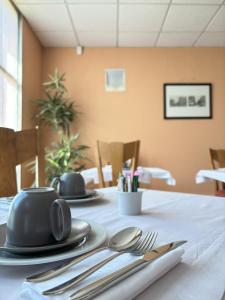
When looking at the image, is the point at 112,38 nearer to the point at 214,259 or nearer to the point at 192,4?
the point at 192,4

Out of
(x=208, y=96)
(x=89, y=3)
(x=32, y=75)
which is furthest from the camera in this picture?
(x=208, y=96)

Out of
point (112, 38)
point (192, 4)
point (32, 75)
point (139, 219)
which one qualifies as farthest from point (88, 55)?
point (139, 219)

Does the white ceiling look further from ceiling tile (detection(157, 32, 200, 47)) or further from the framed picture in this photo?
the framed picture

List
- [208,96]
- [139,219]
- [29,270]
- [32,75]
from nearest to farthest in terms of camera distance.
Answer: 1. [29,270]
2. [139,219]
3. [32,75]
4. [208,96]

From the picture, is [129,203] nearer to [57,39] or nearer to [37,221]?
[37,221]

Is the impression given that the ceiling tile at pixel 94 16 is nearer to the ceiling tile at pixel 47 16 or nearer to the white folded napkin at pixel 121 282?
the ceiling tile at pixel 47 16

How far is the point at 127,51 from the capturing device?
4.14m

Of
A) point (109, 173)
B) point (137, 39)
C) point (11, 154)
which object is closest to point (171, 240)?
point (11, 154)

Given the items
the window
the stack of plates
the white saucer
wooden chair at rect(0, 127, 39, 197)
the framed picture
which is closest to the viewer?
the white saucer

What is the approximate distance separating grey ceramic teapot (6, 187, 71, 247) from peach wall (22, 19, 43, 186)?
3146 millimetres

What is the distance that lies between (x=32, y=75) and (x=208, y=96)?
2445 mm

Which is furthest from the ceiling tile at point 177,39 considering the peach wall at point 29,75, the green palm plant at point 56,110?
the peach wall at point 29,75

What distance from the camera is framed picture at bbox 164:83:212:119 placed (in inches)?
161

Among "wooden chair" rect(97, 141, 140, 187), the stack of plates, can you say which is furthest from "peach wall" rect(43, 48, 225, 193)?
the stack of plates
